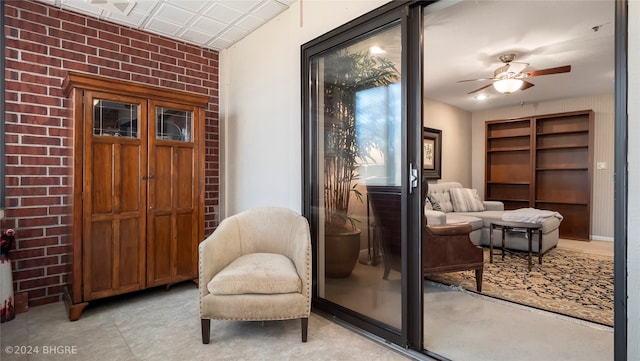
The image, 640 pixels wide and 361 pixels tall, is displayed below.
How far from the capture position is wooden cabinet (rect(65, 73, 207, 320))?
2.51m

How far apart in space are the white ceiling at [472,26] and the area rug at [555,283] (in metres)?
2.43

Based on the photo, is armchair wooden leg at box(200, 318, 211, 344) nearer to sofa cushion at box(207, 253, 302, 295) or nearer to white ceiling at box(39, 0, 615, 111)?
sofa cushion at box(207, 253, 302, 295)

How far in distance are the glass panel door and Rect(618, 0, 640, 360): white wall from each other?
1.05 meters

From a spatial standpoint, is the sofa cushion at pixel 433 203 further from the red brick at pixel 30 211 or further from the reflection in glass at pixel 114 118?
the red brick at pixel 30 211

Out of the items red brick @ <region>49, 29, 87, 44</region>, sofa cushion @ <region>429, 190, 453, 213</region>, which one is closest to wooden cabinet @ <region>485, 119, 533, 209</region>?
sofa cushion @ <region>429, 190, 453, 213</region>

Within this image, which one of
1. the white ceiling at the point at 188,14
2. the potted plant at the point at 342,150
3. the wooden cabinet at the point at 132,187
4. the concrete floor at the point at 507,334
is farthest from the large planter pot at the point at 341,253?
the white ceiling at the point at 188,14

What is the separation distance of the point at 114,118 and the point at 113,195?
64 centimetres

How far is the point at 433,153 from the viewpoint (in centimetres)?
604

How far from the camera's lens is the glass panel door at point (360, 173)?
2.14 meters

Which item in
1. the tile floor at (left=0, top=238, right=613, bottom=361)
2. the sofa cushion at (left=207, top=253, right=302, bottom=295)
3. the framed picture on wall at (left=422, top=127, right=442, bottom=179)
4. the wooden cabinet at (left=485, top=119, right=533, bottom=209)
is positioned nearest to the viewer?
the tile floor at (left=0, top=238, right=613, bottom=361)

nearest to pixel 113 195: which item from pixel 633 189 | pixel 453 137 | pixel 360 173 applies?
pixel 360 173

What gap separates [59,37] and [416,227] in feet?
11.1

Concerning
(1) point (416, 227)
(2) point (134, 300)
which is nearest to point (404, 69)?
(1) point (416, 227)

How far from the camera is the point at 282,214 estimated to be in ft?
8.45
